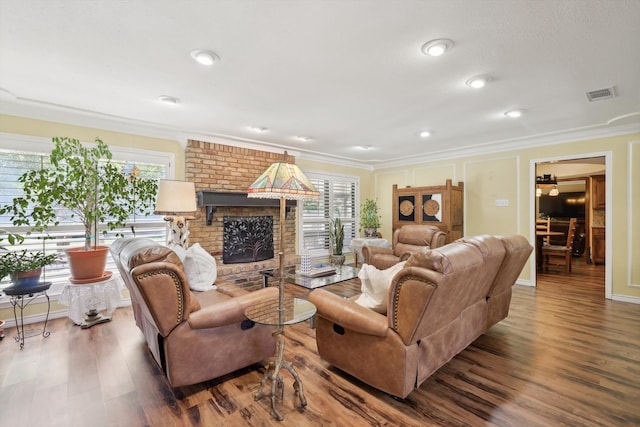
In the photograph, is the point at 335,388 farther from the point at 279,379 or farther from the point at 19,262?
the point at 19,262

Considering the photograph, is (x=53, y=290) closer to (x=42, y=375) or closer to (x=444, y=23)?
(x=42, y=375)

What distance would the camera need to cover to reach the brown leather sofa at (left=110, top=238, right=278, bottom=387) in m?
1.80

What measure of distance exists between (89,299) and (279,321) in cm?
238

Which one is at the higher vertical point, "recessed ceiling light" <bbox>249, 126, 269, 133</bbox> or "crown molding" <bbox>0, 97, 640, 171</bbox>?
"recessed ceiling light" <bbox>249, 126, 269, 133</bbox>

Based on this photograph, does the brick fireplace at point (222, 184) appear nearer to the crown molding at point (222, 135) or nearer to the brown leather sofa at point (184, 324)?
the crown molding at point (222, 135)

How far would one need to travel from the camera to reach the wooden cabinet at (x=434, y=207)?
5.20 m

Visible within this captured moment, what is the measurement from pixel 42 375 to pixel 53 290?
1.57 m

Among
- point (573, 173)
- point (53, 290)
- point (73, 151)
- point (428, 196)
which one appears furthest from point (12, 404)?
point (573, 173)

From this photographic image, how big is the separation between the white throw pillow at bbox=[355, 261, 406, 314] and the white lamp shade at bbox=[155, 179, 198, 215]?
2379 mm

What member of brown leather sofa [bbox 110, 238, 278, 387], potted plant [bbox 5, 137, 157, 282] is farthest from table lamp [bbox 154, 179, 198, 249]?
brown leather sofa [bbox 110, 238, 278, 387]

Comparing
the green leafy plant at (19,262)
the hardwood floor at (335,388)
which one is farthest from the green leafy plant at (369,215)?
the green leafy plant at (19,262)

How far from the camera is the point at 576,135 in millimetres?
4266

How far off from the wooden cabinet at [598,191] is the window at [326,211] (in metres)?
5.39

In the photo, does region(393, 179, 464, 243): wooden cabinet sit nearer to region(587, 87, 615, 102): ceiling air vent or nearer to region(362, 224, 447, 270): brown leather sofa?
region(362, 224, 447, 270): brown leather sofa
